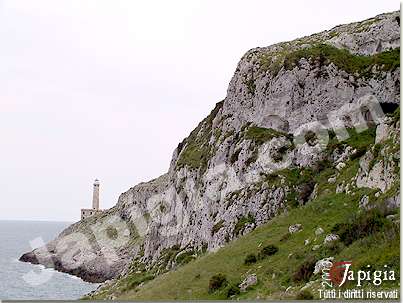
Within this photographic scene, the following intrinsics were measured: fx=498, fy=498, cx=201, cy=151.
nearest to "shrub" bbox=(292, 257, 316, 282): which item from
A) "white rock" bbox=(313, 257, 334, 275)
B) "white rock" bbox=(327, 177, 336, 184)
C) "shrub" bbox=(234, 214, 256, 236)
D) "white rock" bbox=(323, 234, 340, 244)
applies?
"white rock" bbox=(313, 257, 334, 275)

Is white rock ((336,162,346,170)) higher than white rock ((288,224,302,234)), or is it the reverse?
white rock ((336,162,346,170))

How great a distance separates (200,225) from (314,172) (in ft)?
67.5

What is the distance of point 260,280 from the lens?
123 ft

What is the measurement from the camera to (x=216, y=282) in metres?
40.2

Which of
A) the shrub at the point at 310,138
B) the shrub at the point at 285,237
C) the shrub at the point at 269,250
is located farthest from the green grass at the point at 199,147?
the shrub at the point at 269,250

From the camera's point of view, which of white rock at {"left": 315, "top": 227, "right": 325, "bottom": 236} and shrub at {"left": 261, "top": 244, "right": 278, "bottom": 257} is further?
shrub at {"left": 261, "top": 244, "right": 278, "bottom": 257}

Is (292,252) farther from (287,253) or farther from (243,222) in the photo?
(243,222)

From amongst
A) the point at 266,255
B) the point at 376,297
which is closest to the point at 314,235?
the point at 266,255

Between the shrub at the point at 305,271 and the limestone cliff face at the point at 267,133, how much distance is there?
10.9 meters

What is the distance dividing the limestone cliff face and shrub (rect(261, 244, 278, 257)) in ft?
32.4

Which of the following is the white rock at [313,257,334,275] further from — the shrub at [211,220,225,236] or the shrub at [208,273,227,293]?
the shrub at [211,220,225,236]

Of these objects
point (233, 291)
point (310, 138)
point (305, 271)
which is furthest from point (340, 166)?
point (233, 291)

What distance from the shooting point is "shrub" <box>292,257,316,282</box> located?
33812 mm

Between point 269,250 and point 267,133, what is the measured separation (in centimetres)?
2662
